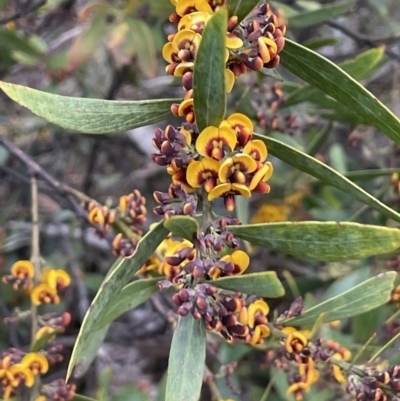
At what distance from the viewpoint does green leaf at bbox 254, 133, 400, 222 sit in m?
0.60

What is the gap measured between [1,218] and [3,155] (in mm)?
251

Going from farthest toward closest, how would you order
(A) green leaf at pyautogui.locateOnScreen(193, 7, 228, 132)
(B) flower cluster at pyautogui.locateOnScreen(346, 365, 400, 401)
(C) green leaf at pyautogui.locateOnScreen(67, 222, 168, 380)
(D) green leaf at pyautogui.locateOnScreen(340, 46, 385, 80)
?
(D) green leaf at pyautogui.locateOnScreen(340, 46, 385, 80), (B) flower cluster at pyautogui.locateOnScreen(346, 365, 400, 401), (C) green leaf at pyautogui.locateOnScreen(67, 222, 168, 380), (A) green leaf at pyautogui.locateOnScreen(193, 7, 228, 132)

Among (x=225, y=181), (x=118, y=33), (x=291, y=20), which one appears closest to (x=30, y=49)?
(x=118, y=33)

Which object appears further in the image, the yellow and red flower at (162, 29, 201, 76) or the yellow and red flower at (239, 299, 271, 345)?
the yellow and red flower at (239, 299, 271, 345)

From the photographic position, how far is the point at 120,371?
2.25 m

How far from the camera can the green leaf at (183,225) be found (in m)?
0.58

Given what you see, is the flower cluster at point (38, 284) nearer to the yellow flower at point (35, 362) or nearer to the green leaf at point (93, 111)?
the yellow flower at point (35, 362)

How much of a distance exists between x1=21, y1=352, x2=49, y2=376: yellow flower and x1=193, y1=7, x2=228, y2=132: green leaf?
535 millimetres

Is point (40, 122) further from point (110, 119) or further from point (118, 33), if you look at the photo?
point (110, 119)

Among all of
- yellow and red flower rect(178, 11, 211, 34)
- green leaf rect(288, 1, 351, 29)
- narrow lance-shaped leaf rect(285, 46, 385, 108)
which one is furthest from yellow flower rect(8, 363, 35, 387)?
green leaf rect(288, 1, 351, 29)

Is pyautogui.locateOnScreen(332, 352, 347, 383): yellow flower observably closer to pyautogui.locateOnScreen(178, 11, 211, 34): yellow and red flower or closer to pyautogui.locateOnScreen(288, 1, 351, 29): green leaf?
pyautogui.locateOnScreen(178, 11, 211, 34): yellow and red flower

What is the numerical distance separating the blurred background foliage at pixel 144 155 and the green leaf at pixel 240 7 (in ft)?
1.49

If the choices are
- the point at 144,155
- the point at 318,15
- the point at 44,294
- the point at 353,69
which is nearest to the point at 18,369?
the point at 44,294

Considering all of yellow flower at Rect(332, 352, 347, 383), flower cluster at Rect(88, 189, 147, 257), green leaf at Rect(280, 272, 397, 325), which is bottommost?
yellow flower at Rect(332, 352, 347, 383)
